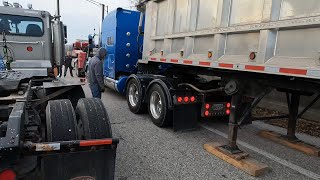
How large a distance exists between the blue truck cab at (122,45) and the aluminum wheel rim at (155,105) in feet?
7.00

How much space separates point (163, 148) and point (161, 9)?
2.87 m

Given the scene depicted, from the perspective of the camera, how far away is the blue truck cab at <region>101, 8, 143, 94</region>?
26.5 ft

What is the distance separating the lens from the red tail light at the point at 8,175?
1905 millimetres

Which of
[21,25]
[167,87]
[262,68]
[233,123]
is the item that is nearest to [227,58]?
[262,68]

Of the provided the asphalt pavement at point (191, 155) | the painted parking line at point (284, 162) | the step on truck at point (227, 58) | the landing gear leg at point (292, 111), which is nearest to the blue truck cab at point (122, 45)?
the step on truck at point (227, 58)

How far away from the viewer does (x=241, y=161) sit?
4.03 meters

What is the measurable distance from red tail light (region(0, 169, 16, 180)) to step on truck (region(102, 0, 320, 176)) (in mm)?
2737

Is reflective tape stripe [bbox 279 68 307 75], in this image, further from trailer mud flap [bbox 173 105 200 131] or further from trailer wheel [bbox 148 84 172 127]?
trailer wheel [bbox 148 84 172 127]

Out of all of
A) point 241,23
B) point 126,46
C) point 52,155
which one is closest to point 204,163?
point 241,23

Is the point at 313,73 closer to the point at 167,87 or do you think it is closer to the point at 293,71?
the point at 293,71

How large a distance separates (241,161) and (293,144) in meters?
1.49

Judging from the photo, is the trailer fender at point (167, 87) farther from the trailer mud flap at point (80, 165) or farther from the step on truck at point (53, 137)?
the trailer mud flap at point (80, 165)

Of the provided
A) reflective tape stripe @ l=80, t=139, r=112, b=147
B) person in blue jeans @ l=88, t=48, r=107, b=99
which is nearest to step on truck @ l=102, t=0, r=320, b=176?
person in blue jeans @ l=88, t=48, r=107, b=99

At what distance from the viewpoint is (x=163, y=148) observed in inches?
182
